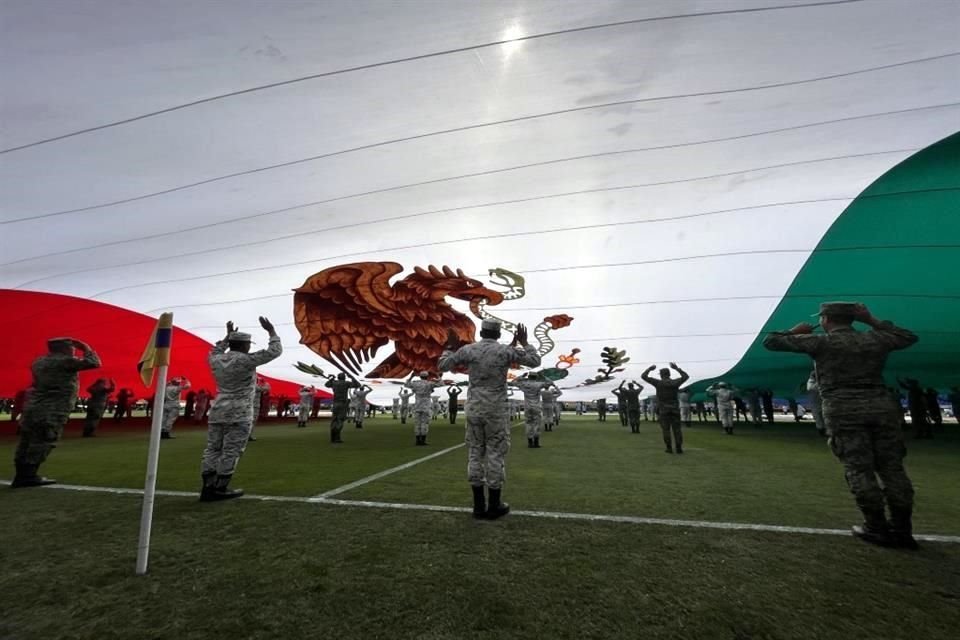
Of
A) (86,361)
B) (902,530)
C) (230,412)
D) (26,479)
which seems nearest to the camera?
(902,530)

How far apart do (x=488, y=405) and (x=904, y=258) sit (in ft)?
38.3

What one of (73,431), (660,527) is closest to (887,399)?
(660,527)

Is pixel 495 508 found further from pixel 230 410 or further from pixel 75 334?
pixel 75 334

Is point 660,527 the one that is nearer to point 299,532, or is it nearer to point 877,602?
point 877,602

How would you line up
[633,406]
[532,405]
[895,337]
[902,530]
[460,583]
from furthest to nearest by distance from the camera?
[633,406] → [532,405] → [895,337] → [902,530] → [460,583]

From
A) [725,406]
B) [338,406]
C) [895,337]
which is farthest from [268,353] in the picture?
[725,406]

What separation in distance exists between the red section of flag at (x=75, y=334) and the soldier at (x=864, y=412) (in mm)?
18388

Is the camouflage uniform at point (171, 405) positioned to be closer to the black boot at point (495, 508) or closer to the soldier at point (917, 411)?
the black boot at point (495, 508)

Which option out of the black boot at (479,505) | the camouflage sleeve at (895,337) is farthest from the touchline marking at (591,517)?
the camouflage sleeve at (895,337)

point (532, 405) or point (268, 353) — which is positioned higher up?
point (268, 353)

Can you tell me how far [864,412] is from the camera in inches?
135

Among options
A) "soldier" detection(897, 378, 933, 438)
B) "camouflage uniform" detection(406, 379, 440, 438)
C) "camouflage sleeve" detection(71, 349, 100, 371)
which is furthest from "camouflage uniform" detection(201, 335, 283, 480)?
"soldier" detection(897, 378, 933, 438)

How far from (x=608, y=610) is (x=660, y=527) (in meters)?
1.72

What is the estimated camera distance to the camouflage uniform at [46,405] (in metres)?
5.50
